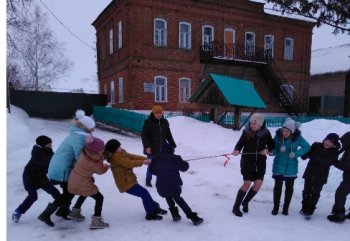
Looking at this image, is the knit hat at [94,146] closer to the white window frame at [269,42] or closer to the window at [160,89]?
the window at [160,89]

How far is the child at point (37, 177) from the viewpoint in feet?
13.5

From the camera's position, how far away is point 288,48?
24484mm

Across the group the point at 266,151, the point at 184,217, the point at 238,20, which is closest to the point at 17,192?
the point at 184,217

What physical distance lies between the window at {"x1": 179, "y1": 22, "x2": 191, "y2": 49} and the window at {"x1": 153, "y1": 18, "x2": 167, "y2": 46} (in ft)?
3.89

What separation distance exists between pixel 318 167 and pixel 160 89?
15472 mm

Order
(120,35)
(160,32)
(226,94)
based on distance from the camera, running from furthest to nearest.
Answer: (120,35) → (160,32) → (226,94)

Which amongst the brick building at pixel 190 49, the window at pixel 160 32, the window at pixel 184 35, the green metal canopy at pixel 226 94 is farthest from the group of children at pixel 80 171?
the window at pixel 184 35

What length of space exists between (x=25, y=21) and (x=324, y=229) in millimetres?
16110

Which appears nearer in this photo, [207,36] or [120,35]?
[120,35]

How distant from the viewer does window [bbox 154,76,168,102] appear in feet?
63.6

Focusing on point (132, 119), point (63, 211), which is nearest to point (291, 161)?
point (63, 211)

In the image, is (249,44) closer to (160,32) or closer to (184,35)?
(184,35)

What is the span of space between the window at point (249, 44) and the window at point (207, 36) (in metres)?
2.85

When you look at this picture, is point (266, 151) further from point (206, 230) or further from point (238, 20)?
point (238, 20)
